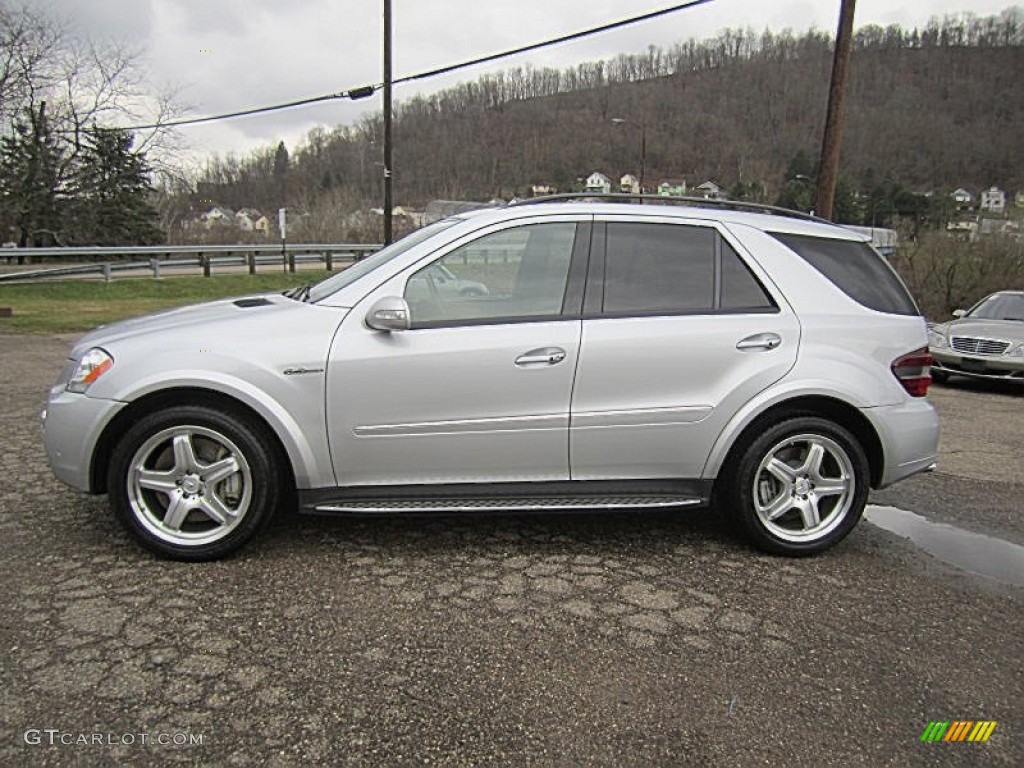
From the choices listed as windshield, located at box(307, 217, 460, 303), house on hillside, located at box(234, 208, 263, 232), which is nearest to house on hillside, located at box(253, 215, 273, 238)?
house on hillside, located at box(234, 208, 263, 232)

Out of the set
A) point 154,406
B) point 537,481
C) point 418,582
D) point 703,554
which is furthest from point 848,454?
point 154,406

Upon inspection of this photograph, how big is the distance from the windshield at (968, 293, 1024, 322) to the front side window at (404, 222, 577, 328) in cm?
1034

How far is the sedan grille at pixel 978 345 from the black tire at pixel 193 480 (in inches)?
400

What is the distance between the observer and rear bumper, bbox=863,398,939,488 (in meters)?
3.73

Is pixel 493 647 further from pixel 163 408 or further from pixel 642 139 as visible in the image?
pixel 642 139

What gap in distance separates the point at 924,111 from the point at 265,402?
57.8 m

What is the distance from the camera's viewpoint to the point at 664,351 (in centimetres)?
354

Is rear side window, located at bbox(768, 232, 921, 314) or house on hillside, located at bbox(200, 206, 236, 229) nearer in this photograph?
rear side window, located at bbox(768, 232, 921, 314)

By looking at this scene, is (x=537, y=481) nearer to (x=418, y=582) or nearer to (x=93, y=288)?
(x=418, y=582)

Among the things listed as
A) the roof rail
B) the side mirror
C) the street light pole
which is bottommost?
the side mirror

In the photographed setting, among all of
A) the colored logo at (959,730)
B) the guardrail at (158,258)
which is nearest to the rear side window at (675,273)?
the colored logo at (959,730)

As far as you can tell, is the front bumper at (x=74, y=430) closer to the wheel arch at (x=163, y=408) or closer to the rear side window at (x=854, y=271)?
the wheel arch at (x=163, y=408)

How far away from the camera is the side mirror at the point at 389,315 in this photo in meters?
3.36

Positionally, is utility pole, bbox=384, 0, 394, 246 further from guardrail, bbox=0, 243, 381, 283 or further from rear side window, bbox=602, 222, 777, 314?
rear side window, bbox=602, 222, 777, 314
